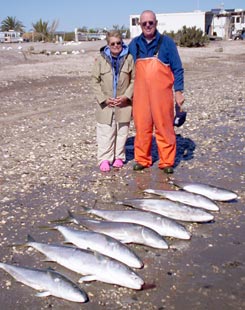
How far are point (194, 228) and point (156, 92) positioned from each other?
2091 millimetres

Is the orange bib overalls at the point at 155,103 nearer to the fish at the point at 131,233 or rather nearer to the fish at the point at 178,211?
the fish at the point at 178,211

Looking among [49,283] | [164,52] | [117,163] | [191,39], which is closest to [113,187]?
[117,163]

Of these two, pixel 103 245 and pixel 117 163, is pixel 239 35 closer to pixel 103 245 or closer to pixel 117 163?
pixel 117 163

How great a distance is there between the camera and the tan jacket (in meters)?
6.59

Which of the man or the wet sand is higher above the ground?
the man

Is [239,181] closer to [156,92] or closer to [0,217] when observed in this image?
[156,92]

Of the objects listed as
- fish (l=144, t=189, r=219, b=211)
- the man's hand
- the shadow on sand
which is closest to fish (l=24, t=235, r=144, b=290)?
fish (l=144, t=189, r=219, b=211)

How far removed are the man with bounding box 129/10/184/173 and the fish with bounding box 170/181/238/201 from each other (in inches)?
36.9

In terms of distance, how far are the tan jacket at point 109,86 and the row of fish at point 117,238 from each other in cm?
134

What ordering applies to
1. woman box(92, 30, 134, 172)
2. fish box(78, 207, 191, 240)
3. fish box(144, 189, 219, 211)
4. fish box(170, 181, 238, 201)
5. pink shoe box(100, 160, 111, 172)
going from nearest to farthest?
fish box(78, 207, 191, 240) < fish box(144, 189, 219, 211) < fish box(170, 181, 238, 201) < woman box(92, 30, 134, 172) < pink shoe box(100, 160, 111, 172)

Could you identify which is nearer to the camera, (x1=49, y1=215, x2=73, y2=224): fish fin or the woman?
(x1=49, y1=215, x2=73, y2=224): fish fin

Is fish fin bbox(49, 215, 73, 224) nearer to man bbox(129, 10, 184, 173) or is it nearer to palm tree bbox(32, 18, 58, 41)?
man bbox(129, 10, 184, 173)

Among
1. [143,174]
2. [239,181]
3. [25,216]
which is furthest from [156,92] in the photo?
[25,216]

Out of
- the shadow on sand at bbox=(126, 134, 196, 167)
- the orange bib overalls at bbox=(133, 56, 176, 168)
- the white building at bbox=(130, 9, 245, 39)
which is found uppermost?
A: the white building at bbox=(130, 9, 245, 39)
